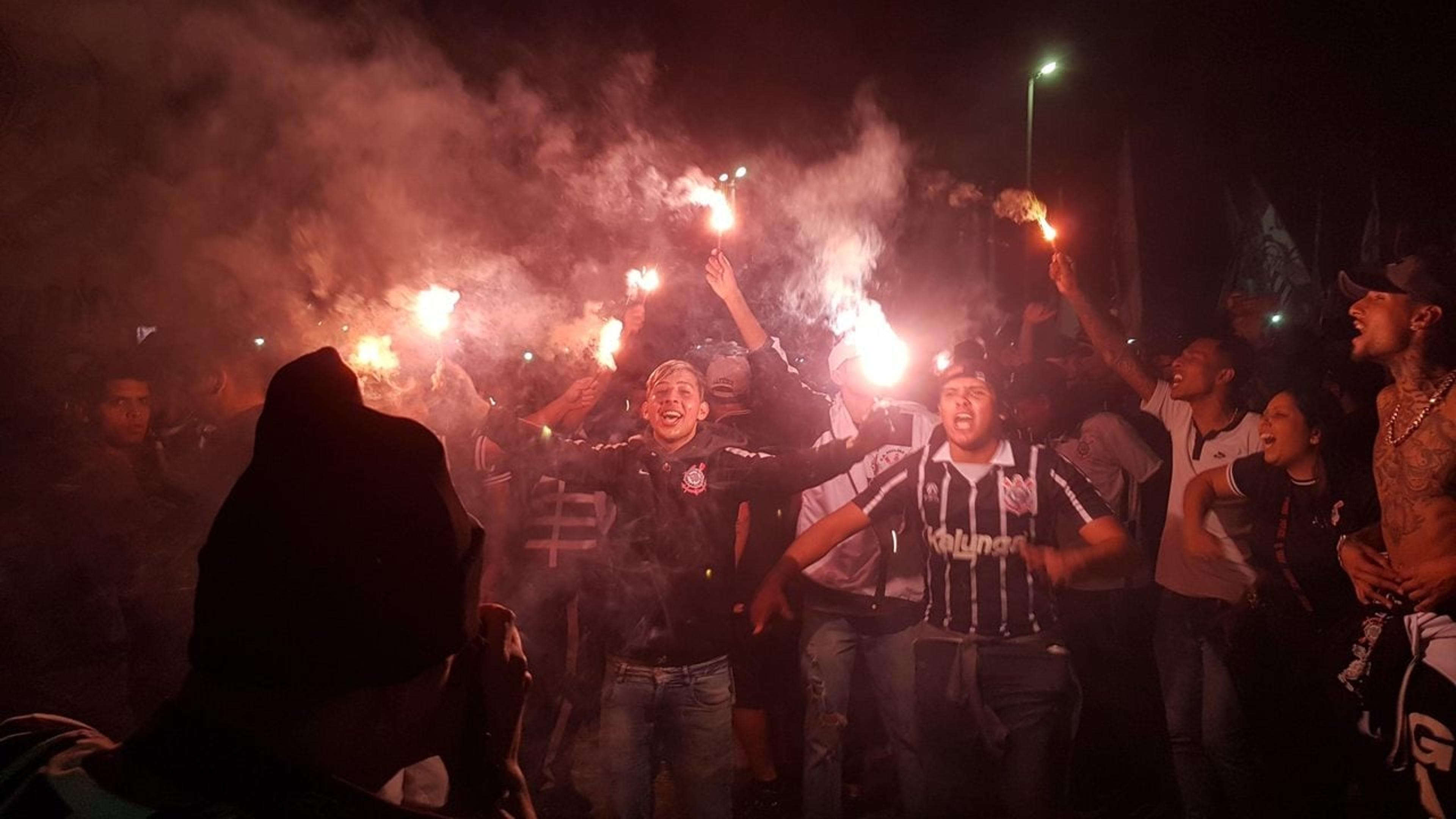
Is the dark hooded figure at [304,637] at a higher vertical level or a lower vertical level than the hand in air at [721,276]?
lower

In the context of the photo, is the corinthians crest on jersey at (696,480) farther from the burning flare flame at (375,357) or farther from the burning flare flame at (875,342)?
the burning flare flame at (375,357)

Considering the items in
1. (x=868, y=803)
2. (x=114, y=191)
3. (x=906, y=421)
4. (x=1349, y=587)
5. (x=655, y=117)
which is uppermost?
(x=655, y=117)

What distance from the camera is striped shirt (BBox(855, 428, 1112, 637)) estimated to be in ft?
13.6

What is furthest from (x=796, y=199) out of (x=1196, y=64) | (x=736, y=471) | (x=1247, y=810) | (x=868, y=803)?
(x=1247, y=810)

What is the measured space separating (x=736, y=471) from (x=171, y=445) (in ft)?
13.3

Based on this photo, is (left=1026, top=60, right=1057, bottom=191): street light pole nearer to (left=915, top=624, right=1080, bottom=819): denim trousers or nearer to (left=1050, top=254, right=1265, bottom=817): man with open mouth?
(left=1050, top=254, right=1265, bottom=817): man with open mouth

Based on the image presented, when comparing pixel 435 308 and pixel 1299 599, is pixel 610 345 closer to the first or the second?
pixel 435 308

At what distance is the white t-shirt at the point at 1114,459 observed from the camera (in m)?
4.61

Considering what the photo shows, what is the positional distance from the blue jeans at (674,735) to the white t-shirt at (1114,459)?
2.52m

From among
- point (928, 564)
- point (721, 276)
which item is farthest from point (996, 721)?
point (721, 276)

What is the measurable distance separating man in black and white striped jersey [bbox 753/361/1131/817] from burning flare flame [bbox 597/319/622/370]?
1834 mm

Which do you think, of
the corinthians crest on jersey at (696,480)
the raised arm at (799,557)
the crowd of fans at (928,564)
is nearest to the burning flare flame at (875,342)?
the crowd of fans at (928,564)

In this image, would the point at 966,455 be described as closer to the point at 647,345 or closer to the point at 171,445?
the point at 647,345

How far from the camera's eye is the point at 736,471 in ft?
14.5
